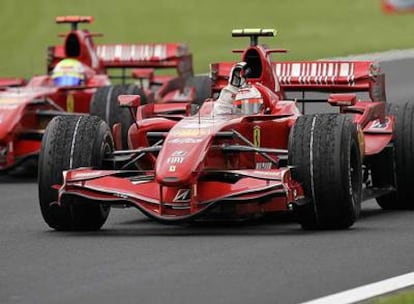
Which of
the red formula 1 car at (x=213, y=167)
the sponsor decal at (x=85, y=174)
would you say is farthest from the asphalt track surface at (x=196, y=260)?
the sponsor decal at (x=85, y=174)

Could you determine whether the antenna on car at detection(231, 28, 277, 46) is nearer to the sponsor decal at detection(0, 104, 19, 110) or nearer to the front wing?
the front wing

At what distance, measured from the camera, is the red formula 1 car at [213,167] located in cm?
1235

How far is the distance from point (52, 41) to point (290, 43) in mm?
5457

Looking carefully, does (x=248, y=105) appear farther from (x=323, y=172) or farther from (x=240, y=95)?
(x=323, y=172)

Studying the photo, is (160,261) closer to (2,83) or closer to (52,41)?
(2,83)

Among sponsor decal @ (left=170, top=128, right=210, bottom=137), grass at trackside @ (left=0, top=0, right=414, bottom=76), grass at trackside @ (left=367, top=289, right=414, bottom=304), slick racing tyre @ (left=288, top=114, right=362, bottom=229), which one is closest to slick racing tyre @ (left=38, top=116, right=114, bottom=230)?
sponsor decal @ (left=170, top=128, right=210, bottom=137)

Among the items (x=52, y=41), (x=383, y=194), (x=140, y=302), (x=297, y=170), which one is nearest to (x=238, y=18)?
(x=52, y=41)

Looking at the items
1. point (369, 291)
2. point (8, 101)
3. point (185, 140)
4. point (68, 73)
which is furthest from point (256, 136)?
point (68, 73)

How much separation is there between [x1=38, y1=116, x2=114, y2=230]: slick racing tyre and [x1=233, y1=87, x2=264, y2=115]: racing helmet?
54.2 inches

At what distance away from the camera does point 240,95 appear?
14008 millimetres

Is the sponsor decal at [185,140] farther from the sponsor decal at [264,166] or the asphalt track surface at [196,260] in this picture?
the sponsor decal at [264,166]

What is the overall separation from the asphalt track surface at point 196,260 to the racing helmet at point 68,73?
7.73 m

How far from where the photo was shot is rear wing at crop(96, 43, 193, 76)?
2567cm

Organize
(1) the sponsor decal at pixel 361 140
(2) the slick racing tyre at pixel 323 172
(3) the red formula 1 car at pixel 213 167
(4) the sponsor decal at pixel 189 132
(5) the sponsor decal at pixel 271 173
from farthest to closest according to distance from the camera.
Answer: (1) the sponsor decal at pixel 361 140 → (4) the sponsor decal at pixel 189 132 → (2) the slick racing tyre at pixel 323 172 → (3) the red formula 1 car at pixel 213 167 → (5) the sponsor decal at pixel 271 173
